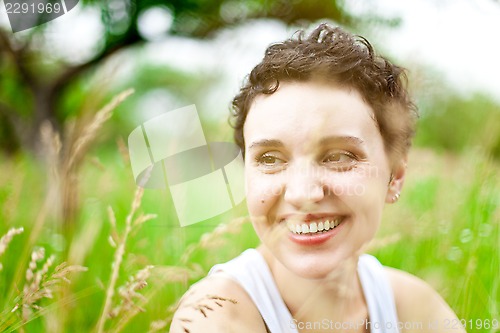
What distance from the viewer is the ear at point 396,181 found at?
1.07 m

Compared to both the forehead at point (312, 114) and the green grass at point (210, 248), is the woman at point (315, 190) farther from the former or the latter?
the green grass at point (210, 248)

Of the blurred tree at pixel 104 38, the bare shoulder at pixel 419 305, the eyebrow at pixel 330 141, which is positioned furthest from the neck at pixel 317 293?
the blurred tree at pixel 104 38

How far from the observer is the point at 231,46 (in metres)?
1.53

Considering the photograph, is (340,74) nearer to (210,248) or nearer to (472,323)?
(210,248)

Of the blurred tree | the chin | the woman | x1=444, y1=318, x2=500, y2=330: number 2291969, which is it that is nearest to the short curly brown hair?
the woman

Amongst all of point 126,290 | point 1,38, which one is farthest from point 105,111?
point 1,38

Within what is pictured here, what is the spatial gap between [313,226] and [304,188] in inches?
3.1

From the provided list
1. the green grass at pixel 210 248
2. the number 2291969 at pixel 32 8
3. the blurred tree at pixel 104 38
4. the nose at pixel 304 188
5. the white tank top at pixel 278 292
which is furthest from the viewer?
the blurred tree at pixel 104 38

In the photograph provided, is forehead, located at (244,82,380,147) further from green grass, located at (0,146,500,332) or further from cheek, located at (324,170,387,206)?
green grass, located at (0,146,500,332)

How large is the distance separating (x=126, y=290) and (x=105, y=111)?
26cm

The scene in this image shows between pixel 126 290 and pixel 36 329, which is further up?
pixel 126 290

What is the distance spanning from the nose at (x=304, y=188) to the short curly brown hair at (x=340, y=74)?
6.1 inches

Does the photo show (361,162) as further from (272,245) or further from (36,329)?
(36,329)

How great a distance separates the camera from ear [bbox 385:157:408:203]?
107 cm
